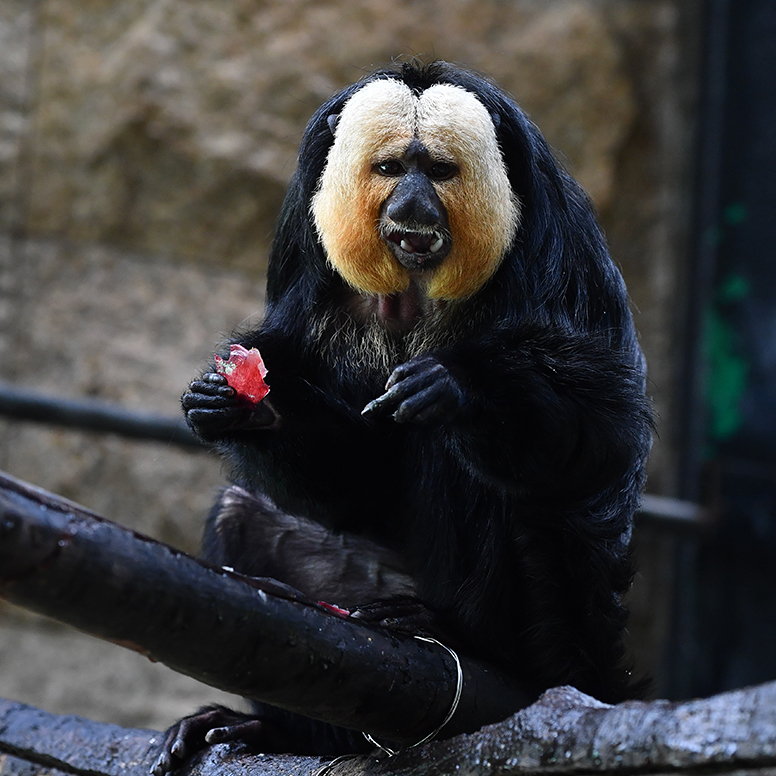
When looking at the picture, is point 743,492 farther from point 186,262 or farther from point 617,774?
point 617,774

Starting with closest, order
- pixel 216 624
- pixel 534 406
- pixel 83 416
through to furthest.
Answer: pixel 216 624 → pixel 534 406 → pixel 83 416

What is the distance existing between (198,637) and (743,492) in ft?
13.5

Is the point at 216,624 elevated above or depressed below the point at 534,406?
below

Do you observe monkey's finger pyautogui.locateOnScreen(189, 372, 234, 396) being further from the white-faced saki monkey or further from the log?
the log

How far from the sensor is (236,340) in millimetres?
2854

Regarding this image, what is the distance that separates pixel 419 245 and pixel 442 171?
19 cm

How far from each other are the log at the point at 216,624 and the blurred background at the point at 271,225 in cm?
269

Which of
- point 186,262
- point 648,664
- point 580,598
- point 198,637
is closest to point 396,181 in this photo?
point 580,598

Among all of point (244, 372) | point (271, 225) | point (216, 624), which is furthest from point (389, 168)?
point (271, 225)

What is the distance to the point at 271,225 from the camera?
511 centimetres

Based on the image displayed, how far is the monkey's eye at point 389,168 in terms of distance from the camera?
2.56m

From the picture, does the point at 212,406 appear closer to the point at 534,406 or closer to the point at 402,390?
the point at 402,390

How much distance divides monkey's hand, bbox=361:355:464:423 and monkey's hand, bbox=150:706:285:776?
1035 mm

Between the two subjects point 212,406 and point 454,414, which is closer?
point 454,414
